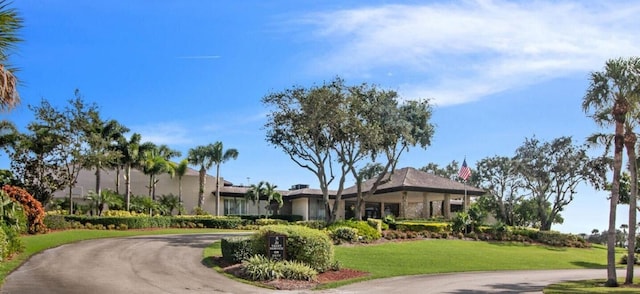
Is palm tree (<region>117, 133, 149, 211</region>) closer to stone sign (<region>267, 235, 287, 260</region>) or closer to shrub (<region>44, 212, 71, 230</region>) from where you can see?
shrub (<region>44, 212, 71, 230</region>)

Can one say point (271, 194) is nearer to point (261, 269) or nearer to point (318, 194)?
point (318, 194)

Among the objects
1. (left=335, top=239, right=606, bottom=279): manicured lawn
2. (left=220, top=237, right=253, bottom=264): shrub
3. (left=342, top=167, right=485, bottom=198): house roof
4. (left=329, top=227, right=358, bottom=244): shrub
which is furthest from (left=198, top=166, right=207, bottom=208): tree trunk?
(left=220, top=237, right=253, bottom=264): shrub

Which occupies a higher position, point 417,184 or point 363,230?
point 417,184

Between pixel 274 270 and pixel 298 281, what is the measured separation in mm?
888

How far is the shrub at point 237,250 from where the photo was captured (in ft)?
71.8

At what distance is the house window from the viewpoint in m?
61.5

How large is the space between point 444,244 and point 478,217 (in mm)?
7588

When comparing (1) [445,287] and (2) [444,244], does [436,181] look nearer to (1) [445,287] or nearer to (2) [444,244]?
(2) [444,244]

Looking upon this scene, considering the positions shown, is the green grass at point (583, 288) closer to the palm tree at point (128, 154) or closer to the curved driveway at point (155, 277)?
the curved driveway at point (155, 277)

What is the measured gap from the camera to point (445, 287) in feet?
65.1

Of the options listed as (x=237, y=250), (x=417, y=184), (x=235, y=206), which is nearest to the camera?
(x=237, y=250)

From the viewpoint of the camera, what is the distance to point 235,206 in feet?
204

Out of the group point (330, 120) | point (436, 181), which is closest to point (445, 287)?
point (330, 120)

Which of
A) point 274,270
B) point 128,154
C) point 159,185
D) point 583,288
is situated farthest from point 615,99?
point 159,185
